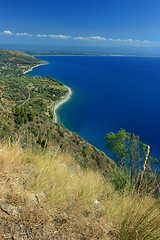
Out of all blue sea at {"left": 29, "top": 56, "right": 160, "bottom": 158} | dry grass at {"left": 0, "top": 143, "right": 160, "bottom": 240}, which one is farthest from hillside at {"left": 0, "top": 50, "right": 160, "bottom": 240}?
blue sea at {"left": 29, "top": 56, "right": 160, "bottom": 158}

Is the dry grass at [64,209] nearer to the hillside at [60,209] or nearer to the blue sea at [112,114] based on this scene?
the hillside at [60,209]

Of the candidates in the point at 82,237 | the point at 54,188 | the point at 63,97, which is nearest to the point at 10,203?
the point at 54,188

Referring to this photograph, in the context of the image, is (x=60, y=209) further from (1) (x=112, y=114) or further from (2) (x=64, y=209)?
(1) (x=112, y=114)

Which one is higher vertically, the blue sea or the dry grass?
the dry grass

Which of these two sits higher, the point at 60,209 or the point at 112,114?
the point at 60,209

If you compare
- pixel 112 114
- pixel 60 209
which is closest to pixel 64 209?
pixel 60 209

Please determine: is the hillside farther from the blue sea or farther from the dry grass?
the blue sea

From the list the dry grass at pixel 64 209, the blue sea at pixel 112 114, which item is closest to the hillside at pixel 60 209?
the dry grass at pixel 64 209

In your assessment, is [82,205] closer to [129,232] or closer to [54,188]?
[54,188]

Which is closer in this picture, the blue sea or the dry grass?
the dry grass
